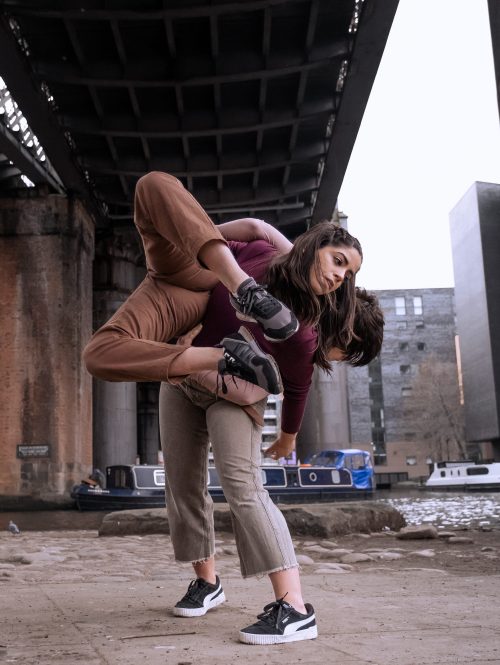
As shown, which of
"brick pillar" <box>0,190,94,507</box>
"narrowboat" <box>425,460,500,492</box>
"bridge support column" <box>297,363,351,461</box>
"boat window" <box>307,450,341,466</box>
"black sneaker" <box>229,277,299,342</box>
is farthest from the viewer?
"bridge support column" <box>297,363,351,461</box>

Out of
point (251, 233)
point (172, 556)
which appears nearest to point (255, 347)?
point (251, 233)

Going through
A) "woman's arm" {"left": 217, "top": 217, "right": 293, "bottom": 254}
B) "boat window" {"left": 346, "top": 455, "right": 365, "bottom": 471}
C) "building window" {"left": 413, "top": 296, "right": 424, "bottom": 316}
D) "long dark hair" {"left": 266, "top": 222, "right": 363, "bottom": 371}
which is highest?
"building window" {"left": 413, "top": 296, "right": 424, "bottom": 316}

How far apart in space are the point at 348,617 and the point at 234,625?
1.52ft

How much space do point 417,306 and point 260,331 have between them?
85.0 meters

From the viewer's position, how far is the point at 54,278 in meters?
26.8

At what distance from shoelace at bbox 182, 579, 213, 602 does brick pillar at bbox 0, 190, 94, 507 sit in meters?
22.5

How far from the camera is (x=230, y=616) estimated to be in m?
3.21

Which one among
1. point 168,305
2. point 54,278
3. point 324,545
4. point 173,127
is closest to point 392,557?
point 324,545

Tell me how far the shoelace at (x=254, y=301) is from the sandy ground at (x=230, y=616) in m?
1.05

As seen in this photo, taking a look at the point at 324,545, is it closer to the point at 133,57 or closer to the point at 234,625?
the point at 234,625

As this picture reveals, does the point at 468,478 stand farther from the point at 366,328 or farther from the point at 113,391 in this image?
the point at 366,328

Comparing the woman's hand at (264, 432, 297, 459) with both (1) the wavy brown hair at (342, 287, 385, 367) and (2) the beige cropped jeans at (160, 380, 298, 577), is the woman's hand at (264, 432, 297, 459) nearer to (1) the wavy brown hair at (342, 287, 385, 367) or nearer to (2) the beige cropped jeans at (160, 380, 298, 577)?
(2) the beige cropped jeans at (160, 380, 298, 577)

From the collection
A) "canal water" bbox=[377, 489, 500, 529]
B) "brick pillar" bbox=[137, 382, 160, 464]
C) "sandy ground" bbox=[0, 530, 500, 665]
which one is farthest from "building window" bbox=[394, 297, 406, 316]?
"sandy ground" bbox=[0, 530, 500, 665]

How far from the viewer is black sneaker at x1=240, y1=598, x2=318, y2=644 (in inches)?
102
